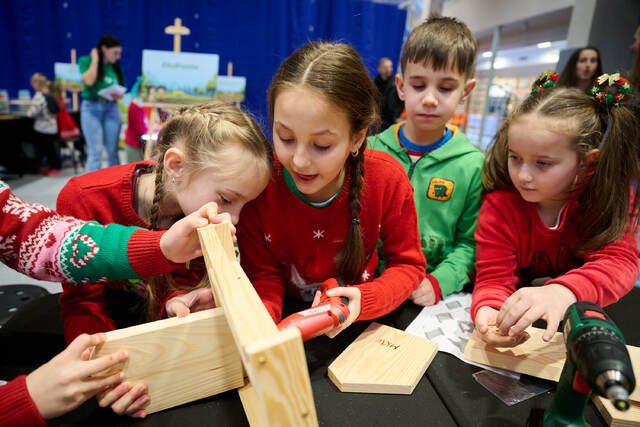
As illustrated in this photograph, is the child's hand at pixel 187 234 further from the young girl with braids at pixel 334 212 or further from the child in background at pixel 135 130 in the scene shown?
the child in background at pixel 135 130

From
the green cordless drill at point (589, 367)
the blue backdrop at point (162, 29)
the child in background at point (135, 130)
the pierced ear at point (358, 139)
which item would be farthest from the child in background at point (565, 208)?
the blue backdrop at point (162, 29)

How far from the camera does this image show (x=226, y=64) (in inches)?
184

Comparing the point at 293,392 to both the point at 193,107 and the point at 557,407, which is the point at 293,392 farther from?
the point at 193,107

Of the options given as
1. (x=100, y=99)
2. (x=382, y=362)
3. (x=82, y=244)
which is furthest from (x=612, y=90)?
(x=100, y=99)

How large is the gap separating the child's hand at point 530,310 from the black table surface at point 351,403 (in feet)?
0.33

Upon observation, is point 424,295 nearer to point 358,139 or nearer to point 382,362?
point 382,362

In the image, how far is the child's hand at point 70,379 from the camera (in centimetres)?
50

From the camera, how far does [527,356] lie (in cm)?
66

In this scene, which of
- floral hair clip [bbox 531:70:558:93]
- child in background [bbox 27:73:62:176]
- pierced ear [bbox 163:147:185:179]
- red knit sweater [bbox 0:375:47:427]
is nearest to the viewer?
red knit sweater [bbox 0:375:47:427]

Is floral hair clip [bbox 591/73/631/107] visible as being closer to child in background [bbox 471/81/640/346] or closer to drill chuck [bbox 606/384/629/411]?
child in background [bbox 471/81/640/346]

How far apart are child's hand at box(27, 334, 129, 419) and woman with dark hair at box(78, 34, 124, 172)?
317 cm

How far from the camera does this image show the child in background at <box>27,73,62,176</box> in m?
4.17

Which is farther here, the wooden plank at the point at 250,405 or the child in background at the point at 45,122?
the child in background at the point at 45,122

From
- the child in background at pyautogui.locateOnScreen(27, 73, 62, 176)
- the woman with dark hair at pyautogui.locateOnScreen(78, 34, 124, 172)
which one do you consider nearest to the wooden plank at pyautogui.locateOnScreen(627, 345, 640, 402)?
the woman with dark hair at pyautogui.locateOnScreen(78, 34, 124, 172)
